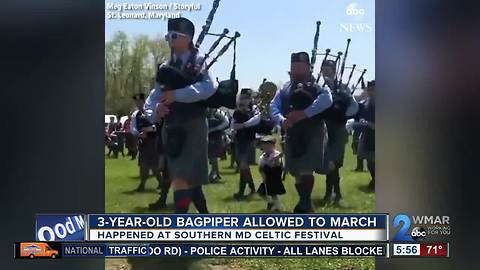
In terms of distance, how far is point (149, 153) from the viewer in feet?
10.5

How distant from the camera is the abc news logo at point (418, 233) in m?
3.18

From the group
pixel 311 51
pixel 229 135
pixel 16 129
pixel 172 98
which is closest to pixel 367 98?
pixel 311 51

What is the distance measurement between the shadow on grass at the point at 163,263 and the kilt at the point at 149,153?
0.61 m

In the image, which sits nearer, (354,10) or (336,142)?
(354,10)

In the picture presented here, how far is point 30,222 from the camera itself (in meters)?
3.20

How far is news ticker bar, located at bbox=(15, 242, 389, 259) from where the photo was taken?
10.5 ft

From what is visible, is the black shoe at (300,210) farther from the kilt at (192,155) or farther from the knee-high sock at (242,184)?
the kilt at (192,155)

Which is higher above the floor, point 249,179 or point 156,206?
point 249,179

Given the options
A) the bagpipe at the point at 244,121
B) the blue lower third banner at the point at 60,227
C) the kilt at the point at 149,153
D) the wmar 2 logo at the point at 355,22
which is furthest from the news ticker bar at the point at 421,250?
the blue lower third banner at the point at 60,227

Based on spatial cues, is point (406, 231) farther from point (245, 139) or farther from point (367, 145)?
point (245, 139)

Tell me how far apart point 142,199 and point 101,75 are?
0.83 metres

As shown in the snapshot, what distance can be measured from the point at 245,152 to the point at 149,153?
0.62 m

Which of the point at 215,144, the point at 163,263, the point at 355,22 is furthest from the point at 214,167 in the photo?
the point at 355,22

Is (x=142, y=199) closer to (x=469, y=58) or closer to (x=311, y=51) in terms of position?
(x=311, y=51)
